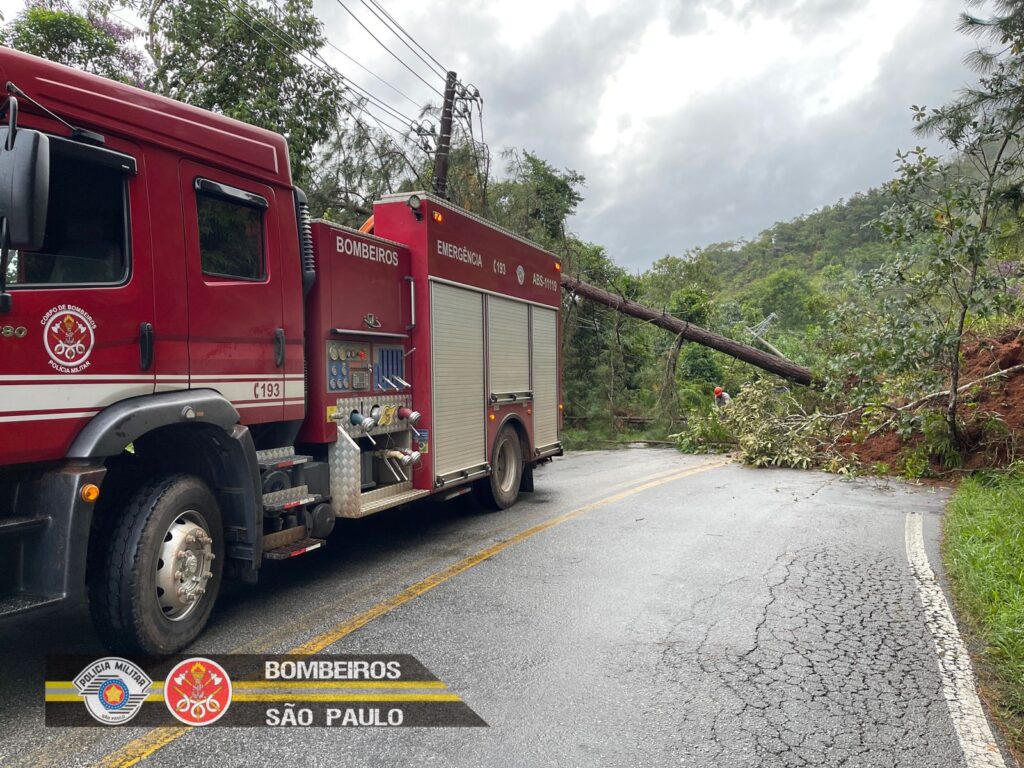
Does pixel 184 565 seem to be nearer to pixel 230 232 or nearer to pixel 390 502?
pixel 230 232

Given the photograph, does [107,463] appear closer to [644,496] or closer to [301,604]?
[301,604]

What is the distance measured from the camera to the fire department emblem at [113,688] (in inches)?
135

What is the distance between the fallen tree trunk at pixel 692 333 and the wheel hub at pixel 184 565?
13.6m

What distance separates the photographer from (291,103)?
11.4 m

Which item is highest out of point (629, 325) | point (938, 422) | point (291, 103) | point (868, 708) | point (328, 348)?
point (291, 103)

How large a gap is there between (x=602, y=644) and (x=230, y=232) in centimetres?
348

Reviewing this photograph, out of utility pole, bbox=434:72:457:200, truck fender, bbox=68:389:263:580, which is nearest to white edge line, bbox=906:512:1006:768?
truck fender, bbox=68:389:263:580

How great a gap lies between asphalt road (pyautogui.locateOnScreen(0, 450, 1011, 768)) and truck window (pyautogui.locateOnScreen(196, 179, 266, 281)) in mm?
2242

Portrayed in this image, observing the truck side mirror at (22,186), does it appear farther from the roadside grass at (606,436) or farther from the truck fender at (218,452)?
the roadside grass at (606,436)

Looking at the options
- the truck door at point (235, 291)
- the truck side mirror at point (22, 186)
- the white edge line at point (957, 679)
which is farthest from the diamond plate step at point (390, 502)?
the white edge line at point (957, 679)

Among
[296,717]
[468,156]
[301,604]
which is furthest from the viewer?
[468,156]

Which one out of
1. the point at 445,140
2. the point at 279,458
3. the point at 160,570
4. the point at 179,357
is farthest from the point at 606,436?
the point at 160,570

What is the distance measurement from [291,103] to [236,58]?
963 millimetres

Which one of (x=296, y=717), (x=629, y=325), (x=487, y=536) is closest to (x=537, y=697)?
(x=296, y=717)
